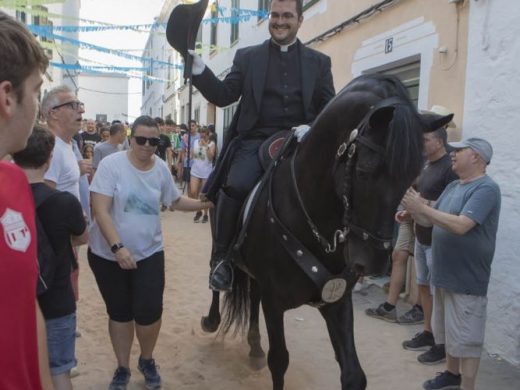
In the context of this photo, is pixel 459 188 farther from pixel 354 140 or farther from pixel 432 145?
pixel 354 140

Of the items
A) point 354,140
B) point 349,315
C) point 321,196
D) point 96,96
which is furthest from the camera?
point 96,96

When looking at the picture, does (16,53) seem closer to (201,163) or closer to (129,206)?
(129,206)

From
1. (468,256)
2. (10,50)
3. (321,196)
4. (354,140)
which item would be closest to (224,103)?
(321,196)

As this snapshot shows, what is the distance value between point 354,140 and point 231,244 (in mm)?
1388

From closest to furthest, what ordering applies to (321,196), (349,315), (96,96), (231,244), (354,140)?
(354,140), (321,196), (349,315), (231,244), (96,96)

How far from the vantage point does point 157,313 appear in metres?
3.55

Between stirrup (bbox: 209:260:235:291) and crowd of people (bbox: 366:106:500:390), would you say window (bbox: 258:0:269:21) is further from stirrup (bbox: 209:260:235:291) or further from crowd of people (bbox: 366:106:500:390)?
stirrup (bbox: 209:260:235:291)

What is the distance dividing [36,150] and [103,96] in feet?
187

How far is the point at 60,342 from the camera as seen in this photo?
279 centimetres

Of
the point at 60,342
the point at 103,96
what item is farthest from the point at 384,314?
the point at 103,96

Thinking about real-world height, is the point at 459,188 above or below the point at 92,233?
above

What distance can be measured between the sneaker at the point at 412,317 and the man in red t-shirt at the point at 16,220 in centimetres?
461

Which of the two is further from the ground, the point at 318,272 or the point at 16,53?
the point at 16,53

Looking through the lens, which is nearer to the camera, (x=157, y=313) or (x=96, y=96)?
(x=157, y=313)
